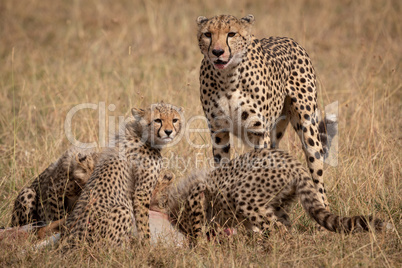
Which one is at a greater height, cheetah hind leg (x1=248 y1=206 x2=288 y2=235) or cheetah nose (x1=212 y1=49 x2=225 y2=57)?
cheetah nose (x1=212 y1=49 x2=225 y2=57)

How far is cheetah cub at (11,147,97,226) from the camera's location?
394 centimetres

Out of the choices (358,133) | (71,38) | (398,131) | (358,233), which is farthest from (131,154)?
(71,38)

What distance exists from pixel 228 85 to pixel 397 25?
196 inches

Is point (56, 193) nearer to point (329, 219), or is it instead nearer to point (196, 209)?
point (196, 209)

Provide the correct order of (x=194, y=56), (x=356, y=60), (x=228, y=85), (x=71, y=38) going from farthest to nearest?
(x=71, y=38), (x=194, y=56), (x=356, y=60), (x=228, y=85)

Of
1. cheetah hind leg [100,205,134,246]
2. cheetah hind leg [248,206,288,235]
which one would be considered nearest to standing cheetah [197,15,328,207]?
cheetah hind leg [248,206,288,235]

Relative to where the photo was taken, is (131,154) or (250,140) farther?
(250,140)

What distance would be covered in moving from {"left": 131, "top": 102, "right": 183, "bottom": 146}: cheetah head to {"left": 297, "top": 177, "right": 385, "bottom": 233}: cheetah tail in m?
1.04

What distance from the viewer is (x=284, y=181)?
361cm

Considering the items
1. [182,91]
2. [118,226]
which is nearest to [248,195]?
[118,226]

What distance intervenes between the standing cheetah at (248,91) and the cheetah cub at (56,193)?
1040 millimetres

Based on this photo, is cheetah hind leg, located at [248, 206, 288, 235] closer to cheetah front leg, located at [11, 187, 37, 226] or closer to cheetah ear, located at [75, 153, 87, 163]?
cheetah ear, located at [75, 153, 87, 163]

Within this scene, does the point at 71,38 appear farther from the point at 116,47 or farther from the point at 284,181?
the point at 284,181

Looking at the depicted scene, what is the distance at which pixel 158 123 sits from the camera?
A: 4.08 meters
